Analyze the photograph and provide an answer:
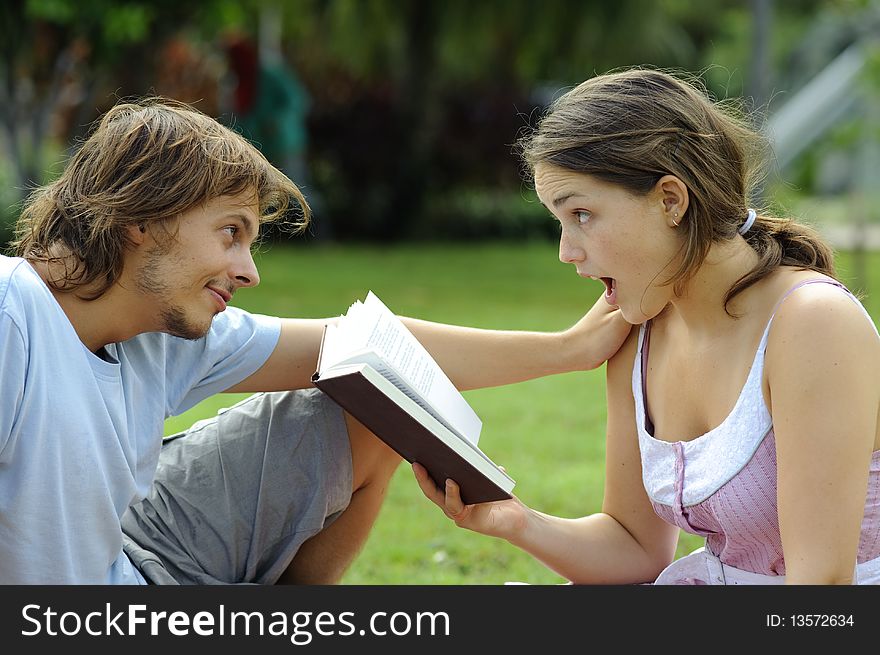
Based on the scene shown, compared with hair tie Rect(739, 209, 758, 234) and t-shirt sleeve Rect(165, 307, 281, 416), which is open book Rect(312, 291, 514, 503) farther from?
hair tie Rect(739, 209, 758, 234)

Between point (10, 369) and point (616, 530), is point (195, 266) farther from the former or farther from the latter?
point (616, 530)

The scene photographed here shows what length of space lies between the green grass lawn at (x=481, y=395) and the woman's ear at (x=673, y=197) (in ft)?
2.32

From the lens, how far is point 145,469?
2420mm

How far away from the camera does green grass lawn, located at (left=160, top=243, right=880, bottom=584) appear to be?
3934 millimetres

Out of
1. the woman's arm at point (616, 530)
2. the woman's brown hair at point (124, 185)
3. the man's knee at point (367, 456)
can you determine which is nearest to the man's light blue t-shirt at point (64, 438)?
the woman's brown hair at point (124, 185)

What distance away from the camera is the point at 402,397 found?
2.09 metres

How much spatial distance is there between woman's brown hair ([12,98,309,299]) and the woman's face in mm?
622

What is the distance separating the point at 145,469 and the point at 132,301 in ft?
1.16

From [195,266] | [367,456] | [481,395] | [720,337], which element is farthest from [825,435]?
[481,395]

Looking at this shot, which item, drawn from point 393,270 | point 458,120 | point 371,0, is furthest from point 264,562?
point 458,120

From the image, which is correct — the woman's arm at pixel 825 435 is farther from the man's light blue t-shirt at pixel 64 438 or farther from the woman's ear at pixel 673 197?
the man's light blue t-shirt at pixel 64 438

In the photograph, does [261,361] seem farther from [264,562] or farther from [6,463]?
[6,463]

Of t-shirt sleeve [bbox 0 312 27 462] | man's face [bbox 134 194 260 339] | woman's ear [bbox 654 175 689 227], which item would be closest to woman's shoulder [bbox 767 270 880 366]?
woman's ear [bbox 654 175 689 227]

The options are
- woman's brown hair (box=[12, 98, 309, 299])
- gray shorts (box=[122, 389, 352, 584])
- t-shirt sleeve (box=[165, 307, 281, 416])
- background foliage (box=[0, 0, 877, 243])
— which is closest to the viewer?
woman's brown hair (box=[12, 98, 309, 299])
